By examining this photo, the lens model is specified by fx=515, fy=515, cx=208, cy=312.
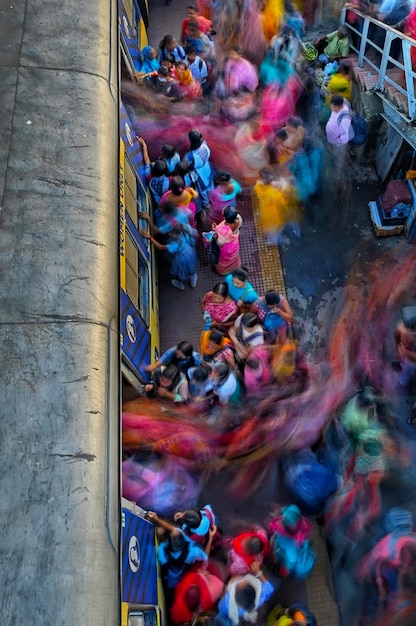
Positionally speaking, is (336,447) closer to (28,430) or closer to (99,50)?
(28,430)

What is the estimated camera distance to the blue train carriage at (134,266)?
5.16 metres

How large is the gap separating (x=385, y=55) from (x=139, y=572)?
6.85 m

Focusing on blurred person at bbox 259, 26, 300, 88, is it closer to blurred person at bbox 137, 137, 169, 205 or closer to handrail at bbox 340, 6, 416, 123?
handrail at bbox 340, 6, 416, 123

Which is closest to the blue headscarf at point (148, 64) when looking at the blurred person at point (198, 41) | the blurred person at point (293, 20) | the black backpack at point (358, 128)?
the blurred person at point (198, 41)

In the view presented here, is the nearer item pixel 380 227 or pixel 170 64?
pixel 380 227

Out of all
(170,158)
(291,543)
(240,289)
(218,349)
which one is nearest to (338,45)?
(170,158)

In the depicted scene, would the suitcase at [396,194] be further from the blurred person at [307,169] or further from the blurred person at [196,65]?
the blurred person at [196,65]

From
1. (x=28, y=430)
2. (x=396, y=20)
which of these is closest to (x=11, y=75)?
(x=28, y=430)

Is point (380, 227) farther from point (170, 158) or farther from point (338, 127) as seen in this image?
point (170, 158)

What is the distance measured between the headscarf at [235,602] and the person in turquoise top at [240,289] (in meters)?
2.86

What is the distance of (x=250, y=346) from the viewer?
5.69 metres

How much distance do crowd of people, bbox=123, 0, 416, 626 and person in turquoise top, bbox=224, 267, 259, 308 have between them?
0.06 ft

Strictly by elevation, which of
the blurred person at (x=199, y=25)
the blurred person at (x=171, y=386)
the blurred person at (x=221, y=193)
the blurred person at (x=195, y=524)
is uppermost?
the blurred person at (x=199, y=25)

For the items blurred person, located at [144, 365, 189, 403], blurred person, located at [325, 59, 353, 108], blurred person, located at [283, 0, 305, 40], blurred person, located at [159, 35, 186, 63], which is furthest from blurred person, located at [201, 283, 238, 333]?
blurred person, located at [283, 0, 305, 40]
